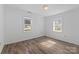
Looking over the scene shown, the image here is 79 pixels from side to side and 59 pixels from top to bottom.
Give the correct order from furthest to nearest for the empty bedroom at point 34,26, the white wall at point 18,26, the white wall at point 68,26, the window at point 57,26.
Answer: the window at point 57,26
the white wall at point 68,26
the white wall at point 18,26
the empty bedroom at point 34,26

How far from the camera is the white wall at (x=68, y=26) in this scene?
3.60 m

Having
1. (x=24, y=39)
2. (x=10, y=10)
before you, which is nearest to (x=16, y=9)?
(x=10, y=10)

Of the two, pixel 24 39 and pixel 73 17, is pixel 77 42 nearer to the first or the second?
pixel 73 17

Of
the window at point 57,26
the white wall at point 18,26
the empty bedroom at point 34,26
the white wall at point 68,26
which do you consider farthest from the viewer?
the window at point 57,26

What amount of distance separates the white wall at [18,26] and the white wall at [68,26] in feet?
1.32

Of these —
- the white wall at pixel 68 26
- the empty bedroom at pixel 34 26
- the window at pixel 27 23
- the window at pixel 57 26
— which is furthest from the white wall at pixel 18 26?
the window at pixel 57 26

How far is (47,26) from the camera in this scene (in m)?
3.54

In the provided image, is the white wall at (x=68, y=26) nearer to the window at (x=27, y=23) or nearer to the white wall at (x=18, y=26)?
the white wall at (x=18, y=26)

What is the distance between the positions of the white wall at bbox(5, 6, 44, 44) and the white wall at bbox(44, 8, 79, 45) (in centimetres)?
40

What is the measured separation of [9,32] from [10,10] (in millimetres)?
892

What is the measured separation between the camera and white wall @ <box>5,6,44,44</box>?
3.16 meters

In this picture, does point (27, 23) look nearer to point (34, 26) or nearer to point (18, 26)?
point (34, 26)

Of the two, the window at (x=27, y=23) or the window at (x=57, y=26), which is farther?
the window at (x=57, y=26)
